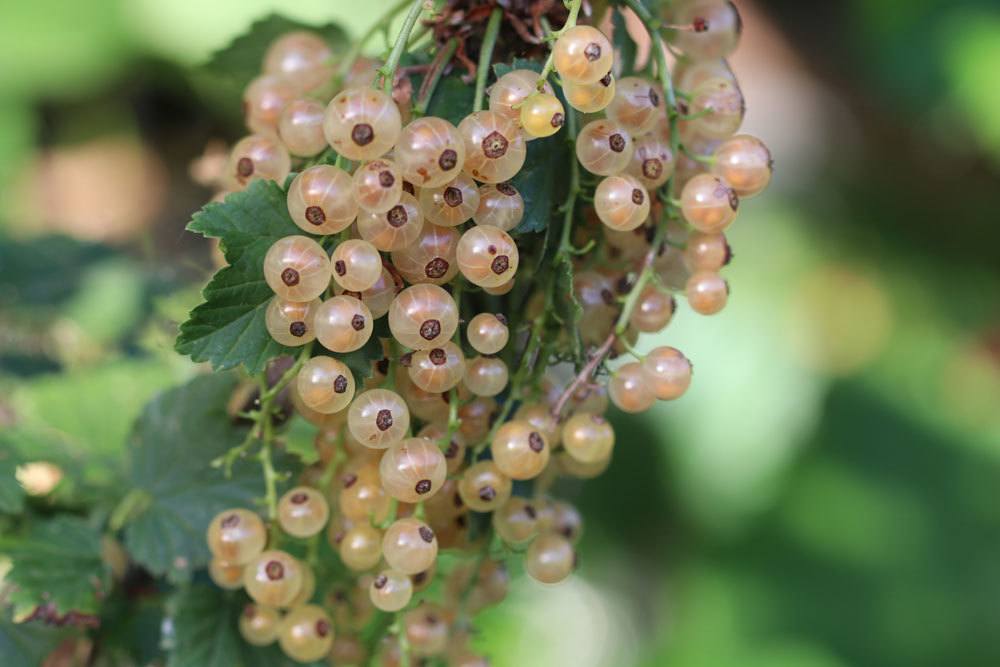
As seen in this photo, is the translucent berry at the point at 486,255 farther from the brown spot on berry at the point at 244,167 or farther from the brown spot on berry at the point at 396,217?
the brown spot on berry at the point at 244,167

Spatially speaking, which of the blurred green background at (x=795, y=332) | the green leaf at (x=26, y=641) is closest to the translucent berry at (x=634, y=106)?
the green leaf at (x=26, y=641)

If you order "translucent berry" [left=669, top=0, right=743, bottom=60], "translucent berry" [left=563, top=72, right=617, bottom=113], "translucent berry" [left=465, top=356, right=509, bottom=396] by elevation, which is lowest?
"translucent berry" [left=465, top=356, right=509, bottom=396]

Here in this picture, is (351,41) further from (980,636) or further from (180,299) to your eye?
(980,636)

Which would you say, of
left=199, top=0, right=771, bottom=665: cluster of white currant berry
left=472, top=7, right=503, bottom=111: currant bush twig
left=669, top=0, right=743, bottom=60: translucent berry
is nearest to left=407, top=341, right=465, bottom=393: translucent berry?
left=199, top=0, right=771, bottom=665: cluster of white currant berry

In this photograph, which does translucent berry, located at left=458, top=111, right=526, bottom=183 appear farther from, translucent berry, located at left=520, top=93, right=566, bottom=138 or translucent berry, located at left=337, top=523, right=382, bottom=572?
translucent berry, located at left=337, top=523, right=382, bottom=572

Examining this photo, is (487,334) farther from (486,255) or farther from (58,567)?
(58,567)

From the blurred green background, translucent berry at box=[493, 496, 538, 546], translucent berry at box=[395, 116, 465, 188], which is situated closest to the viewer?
translucent berry at box=[395, 116, 465, 188]
